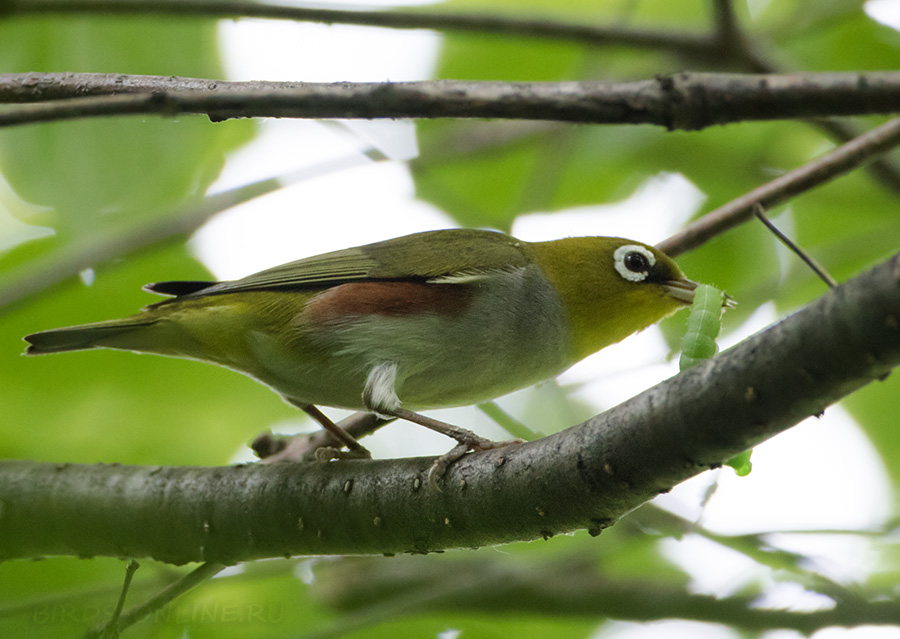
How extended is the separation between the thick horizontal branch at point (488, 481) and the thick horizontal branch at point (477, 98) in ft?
3.01

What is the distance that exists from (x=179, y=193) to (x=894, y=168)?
5.22 meters

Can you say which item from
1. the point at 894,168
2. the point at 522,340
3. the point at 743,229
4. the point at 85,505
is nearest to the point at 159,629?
the point at 85,505

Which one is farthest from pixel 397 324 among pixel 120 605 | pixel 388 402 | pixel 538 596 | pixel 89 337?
pixel 538 596

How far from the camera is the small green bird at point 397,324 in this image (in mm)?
4957

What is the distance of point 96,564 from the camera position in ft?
14.9

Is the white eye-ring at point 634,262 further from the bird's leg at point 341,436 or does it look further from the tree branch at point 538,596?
the bird's leg at point 341,436

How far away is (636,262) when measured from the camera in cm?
551

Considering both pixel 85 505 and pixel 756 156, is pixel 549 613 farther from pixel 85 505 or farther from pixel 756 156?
pixel 756 156

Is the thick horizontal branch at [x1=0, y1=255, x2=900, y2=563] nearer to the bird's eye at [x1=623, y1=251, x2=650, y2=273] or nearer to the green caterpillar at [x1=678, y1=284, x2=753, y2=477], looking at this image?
the green caterpillar at [x1=678, y1=284, x2=753, y2=477]

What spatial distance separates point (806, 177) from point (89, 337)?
409 centimetres

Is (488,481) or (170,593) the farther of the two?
(170,593)

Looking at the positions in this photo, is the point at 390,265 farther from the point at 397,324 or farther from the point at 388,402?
the point at 388,402

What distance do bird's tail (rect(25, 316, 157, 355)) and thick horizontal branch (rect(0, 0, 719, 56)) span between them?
177 centimetres

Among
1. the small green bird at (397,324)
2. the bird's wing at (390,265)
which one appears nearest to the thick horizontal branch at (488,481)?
the small green bird at (397,324)
